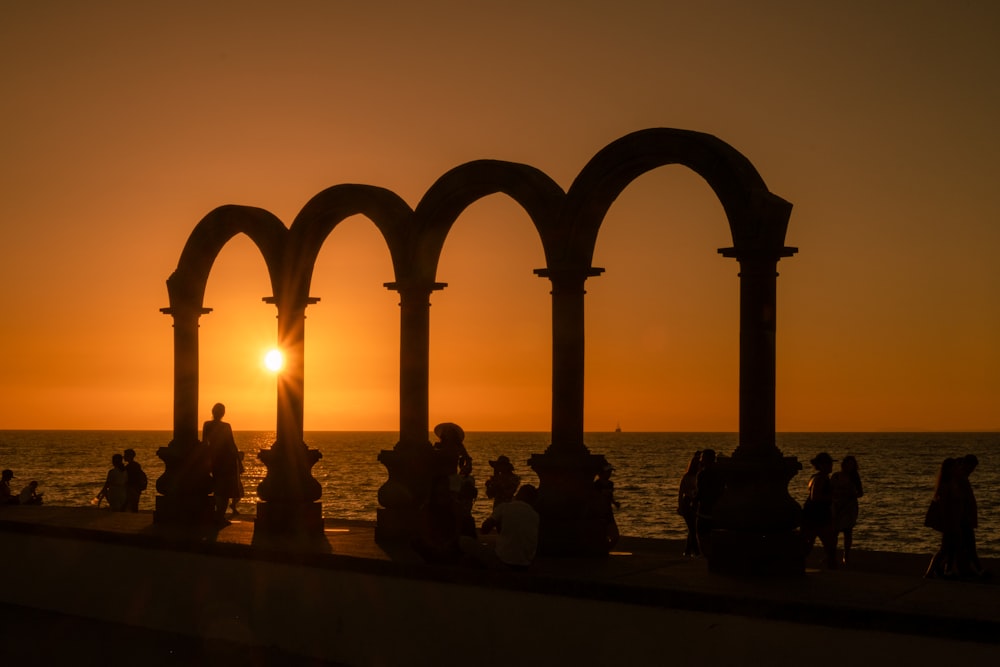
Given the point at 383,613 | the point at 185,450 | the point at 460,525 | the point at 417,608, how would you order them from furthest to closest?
the point at 185,450, the point at 460,525, the point at 383,613, the point at 417,608

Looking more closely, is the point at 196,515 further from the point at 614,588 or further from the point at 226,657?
the point at 614,588

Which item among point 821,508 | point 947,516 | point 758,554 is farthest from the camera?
point 947,516

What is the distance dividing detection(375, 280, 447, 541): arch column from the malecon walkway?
1.92 feet

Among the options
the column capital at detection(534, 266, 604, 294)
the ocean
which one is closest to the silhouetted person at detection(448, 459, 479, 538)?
the column capital at detection(534, 266, 604, 294)

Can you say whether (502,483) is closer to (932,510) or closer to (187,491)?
(187,491)

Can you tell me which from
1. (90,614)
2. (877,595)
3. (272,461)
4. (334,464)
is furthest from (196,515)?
(334,464)

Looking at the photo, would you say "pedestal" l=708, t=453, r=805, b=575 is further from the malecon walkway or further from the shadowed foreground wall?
the shadowed foreground wall

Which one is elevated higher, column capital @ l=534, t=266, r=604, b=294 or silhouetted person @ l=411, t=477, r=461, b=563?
column capital @ l=534, t=266, r=604, b=294

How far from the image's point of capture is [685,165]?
12250 mm

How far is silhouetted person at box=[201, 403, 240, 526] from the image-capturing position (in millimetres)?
17234

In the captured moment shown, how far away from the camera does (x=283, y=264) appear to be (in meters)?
16.2

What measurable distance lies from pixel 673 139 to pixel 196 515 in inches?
344

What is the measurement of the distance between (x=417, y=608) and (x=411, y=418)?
Answer: 405 cm

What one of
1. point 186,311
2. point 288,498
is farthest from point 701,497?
point 186,311
